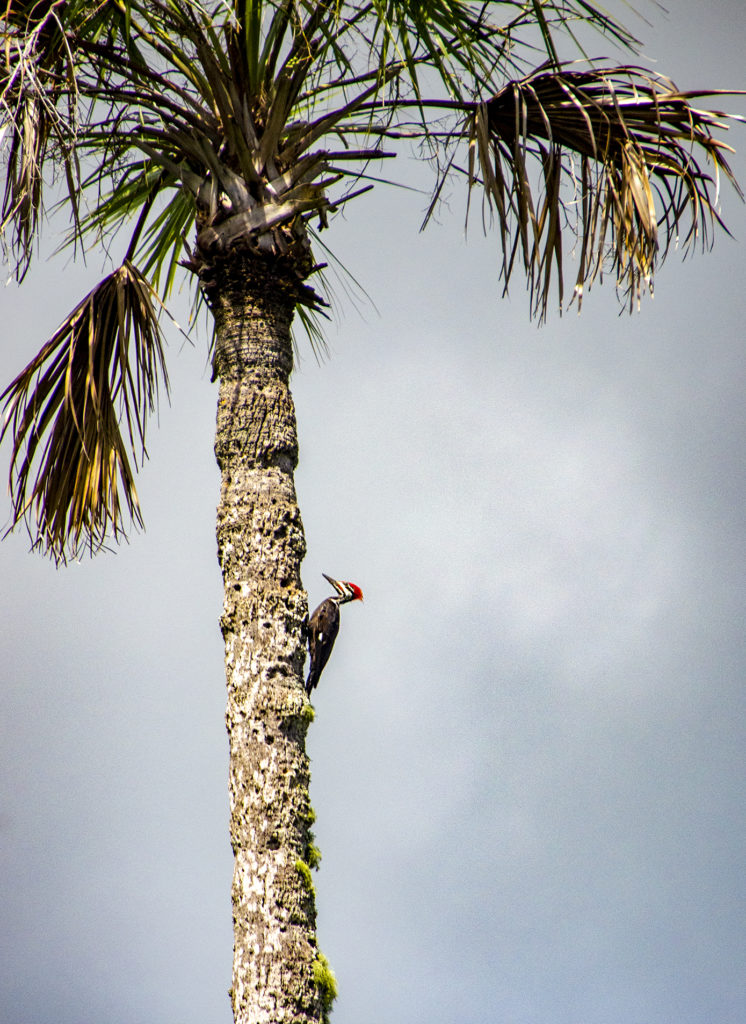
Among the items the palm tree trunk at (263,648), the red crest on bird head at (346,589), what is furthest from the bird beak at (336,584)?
the palm tree trunk at (263,648)

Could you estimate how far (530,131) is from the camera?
5324 mm

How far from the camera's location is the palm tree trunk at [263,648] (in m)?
4.04

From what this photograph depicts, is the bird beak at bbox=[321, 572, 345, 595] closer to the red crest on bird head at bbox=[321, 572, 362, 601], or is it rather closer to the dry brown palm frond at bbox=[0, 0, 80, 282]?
the red crest on bird head at bbox=[321, 572, 362, 601]

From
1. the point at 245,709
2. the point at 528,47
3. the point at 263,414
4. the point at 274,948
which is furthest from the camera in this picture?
the point at 528,47

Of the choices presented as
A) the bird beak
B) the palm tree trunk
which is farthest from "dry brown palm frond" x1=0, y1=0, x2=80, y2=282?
the bird beak

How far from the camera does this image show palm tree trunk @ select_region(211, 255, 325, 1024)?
4.04 meters

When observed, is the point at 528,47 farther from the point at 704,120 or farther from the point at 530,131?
the point at 704,120

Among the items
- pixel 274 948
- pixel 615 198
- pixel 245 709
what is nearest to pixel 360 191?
pixel 615 198

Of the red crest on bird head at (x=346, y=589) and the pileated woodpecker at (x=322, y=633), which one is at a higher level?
the red crest on bird head at (x=346, y=589)

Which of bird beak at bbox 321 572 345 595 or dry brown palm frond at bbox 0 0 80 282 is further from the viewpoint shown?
bird beak at bbox 321 572 345 595

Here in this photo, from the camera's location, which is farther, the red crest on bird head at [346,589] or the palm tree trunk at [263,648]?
the red crest on bird head at [346,589]

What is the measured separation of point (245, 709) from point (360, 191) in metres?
2.74

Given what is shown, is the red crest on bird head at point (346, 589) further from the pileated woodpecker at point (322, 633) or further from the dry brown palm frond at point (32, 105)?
the dry brown palm frond at point (32, 105)

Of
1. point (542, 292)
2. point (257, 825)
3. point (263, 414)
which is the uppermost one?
point (542, 292)
